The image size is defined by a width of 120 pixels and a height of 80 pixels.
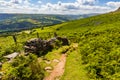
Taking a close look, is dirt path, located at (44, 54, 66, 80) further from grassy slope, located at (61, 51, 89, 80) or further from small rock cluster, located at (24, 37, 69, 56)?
small rock cluster, located at (24, 37, 69, 56)

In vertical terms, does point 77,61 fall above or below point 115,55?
below

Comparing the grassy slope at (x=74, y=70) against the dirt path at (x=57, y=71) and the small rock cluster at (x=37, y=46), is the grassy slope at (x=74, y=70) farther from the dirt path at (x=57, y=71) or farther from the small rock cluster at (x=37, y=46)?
the small rock cluster at (x=37, y=46)

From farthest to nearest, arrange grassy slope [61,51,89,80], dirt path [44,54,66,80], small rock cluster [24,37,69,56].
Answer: small rock cluster [24,37,69,56]
dirt path [44,54,66,80]
grassy slope [61,51,89,80]

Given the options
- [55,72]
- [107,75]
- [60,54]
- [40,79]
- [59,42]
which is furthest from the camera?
[59,42]

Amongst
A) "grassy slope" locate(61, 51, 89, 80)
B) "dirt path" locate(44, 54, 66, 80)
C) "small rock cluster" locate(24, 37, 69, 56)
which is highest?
"small rock cluster" locate(24, 37, 69, 56)

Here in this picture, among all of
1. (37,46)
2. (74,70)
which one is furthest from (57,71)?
(37,46)

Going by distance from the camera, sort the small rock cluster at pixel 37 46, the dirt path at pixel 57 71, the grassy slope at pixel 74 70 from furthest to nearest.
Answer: the small rock cluster at pixel 37 46 → the dirt path at pixel 57 71 → the grassy slope at pixel 74 70

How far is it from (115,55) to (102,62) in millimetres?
3266

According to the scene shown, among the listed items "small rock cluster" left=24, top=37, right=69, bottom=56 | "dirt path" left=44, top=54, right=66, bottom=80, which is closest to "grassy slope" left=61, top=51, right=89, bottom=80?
"dirt path" left=44, top=54, right=66, bottom=80

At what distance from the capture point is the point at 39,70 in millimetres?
46156

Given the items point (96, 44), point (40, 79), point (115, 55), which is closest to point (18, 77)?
point (40, 79)

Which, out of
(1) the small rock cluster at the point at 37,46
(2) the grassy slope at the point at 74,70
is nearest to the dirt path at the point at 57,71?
(2) the grassy slope at the point at 74,70

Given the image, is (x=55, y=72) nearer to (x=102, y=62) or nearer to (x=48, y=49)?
(x=102, y=62)

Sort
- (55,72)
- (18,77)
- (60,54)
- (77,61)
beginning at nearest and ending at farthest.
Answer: (18,77) → (55,72) → (77,61) → (60,54)
